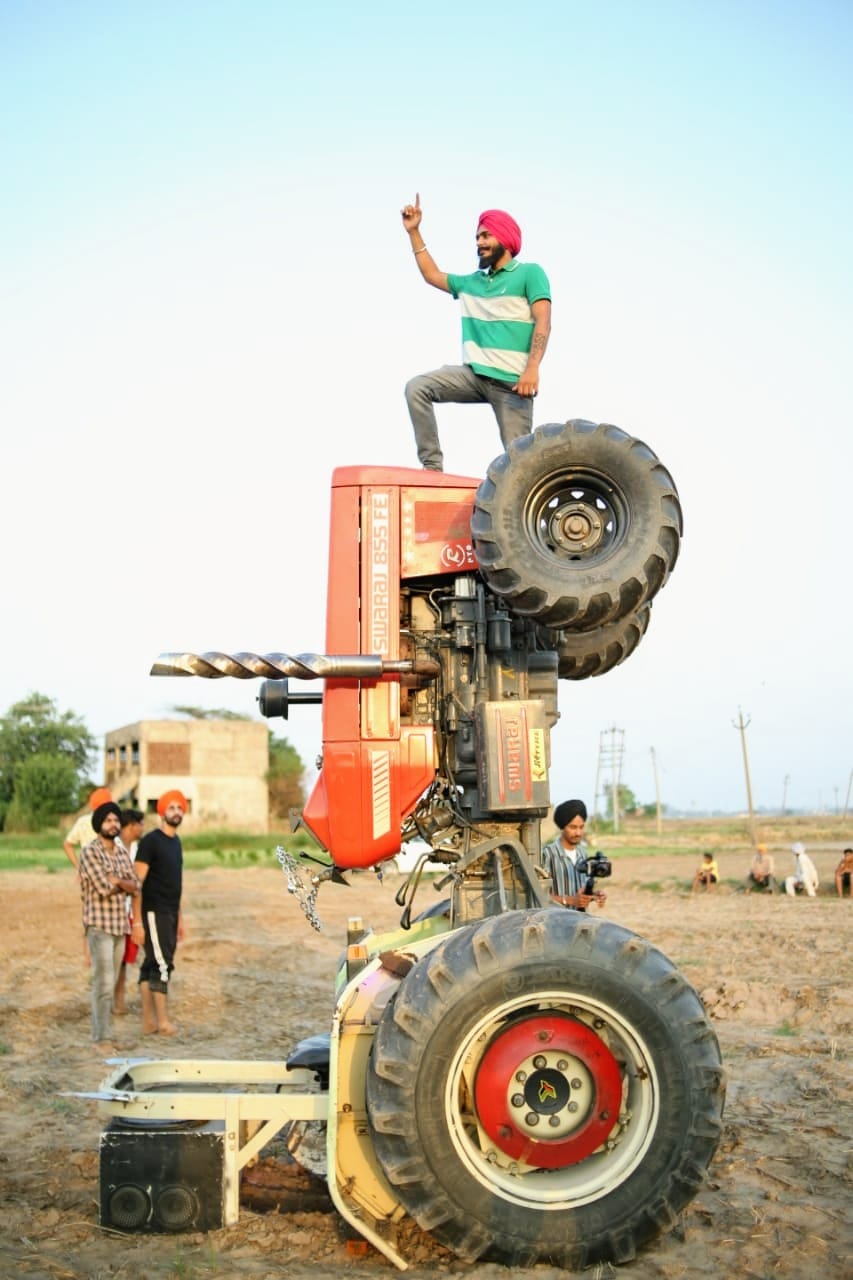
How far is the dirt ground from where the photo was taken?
4648mm

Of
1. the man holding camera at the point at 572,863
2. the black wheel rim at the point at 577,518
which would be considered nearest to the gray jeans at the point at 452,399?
the black wheel rim at the point at 577,518

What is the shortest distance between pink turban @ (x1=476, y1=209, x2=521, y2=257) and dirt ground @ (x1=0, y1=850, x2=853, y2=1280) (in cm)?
500

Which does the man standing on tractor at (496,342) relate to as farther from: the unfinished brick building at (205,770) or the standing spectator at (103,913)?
the unfinished brick building at (205,770)

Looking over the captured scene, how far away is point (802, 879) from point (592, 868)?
1715 centimetres

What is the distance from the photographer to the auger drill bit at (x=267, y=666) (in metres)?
5.50

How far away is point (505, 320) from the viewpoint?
644 cm

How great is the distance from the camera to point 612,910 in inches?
840

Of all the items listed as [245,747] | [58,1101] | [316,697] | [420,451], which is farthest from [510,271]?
[245,747]

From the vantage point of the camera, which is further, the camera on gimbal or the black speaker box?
the camera on gimbal

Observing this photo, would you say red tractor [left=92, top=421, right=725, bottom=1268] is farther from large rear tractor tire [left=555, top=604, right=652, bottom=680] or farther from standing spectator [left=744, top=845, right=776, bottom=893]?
standing spectator [left=744, top=845, right=776, bottom=893]

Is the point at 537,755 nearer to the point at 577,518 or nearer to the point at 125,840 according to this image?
the point at 577,518

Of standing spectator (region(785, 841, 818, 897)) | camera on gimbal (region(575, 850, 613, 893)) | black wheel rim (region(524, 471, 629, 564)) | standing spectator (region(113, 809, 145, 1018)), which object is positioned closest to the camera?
black wheel rim (region(524, 471, 629, 564))

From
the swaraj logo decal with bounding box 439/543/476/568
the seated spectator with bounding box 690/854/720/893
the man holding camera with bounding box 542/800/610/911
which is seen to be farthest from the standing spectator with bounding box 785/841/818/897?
the swaraj logo decal with bounding box 439/543/476/568

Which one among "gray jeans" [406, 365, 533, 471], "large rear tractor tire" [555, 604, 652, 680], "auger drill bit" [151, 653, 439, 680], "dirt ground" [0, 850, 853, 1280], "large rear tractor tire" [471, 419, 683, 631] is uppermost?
"gray jeans" [406, 365, 533, 471]
